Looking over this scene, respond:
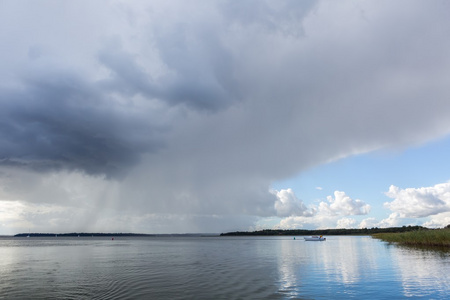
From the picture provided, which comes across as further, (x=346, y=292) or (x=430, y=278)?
(x=430, y=278)

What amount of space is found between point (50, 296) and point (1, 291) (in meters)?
6.62

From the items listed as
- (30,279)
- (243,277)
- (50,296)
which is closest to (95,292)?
(50,296)

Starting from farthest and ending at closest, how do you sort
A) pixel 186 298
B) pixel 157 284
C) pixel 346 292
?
pixel 157 284, pixel 346 292, pixel 186 298

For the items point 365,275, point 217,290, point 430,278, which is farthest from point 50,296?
point 430,278

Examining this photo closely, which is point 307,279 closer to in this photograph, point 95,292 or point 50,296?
point 95,292

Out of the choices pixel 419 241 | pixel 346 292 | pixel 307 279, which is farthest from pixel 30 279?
pixel 419 241

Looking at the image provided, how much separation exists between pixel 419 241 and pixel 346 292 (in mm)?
69669

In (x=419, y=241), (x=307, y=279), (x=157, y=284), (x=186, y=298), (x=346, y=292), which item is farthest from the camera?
(x=419, y=241)

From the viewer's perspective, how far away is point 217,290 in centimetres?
2817

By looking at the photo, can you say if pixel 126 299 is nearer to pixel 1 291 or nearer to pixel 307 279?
pixel 1 291

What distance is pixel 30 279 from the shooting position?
116ft

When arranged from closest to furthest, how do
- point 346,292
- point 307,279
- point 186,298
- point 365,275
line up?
point 186,298 < point 346,292 < point 307,279 < point 365,275

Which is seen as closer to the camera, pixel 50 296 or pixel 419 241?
pixel 50 296

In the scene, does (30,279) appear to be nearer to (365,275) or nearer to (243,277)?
(243,277)
